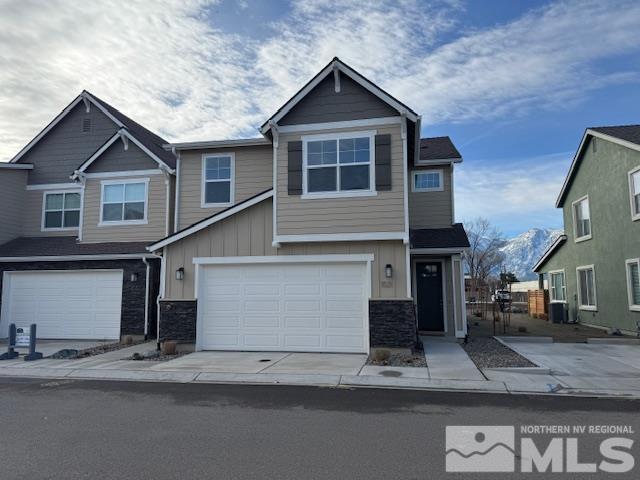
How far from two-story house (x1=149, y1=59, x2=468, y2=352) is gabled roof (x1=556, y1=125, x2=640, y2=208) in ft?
26.0

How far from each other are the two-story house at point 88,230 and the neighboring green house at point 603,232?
15.5m

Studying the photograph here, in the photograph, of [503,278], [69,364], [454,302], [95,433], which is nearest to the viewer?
[95,433]

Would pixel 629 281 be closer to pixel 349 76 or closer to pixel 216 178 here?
pixel 349 76

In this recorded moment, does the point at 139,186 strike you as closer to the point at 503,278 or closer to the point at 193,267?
the point at 193,267

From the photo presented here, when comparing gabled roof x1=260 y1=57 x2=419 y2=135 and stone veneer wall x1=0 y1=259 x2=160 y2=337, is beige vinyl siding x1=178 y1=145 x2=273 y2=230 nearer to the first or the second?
stone veneer wall x1=0 y1=259 x2=160 y2=337

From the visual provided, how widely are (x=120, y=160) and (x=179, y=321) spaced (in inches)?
282

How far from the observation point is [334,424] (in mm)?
6461

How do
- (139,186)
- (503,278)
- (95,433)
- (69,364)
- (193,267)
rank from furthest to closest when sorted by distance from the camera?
1. (503,278)
2. (139,186)
3. (193,267)
4. (69,364)
5. (95,433)

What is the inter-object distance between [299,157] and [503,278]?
29.1 meters

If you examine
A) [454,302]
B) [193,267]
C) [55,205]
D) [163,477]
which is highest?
[55,205]

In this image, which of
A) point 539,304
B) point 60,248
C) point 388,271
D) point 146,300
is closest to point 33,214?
point 60,248

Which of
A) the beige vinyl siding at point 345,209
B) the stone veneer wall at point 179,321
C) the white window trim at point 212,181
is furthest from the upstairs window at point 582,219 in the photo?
the stone veneer wall at point 179,321

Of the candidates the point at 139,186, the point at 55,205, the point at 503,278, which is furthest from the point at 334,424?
the point at 503,278

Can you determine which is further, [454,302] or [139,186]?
[139,186]
